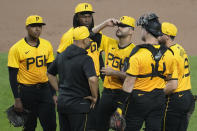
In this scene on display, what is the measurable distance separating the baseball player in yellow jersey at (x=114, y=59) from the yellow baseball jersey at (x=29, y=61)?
1.02 m

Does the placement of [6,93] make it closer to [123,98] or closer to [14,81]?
[14,81]

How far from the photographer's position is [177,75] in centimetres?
652

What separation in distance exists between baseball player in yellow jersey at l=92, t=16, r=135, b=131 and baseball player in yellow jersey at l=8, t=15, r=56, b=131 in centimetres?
92

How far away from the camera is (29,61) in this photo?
7.52m

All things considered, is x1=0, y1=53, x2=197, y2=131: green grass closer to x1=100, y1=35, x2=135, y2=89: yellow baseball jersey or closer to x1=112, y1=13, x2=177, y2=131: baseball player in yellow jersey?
x1=100, y1=35, x2=135, y2=89: yellow baseball jersey

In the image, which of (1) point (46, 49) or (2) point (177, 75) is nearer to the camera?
(2) point (177, 75)

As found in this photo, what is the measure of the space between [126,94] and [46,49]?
7.54ft

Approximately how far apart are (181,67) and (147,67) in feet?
3.67

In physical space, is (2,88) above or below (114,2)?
below

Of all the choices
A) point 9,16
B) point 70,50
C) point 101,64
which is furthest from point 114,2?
point 70,50

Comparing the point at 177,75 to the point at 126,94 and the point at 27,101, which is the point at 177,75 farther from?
the point at 27,101

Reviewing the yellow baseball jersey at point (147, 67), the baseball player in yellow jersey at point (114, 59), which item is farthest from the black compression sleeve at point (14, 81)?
the yellow baseball jersey at point (147, 67)

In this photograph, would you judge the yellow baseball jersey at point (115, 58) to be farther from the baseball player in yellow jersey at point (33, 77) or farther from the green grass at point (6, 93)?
the green grass at point (6, 93)

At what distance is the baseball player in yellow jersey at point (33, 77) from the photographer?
751cm
